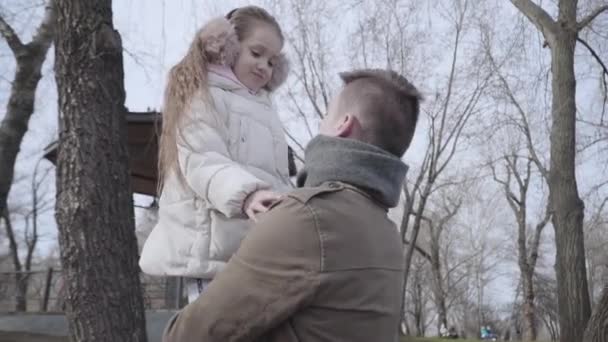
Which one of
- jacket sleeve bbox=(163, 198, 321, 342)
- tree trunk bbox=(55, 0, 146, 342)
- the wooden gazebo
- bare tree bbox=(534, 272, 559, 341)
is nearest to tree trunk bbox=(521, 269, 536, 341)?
bare tree bbox=(534, 272, 559, 341)

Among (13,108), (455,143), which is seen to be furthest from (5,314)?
(455,143)

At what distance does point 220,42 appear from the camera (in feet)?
7.22

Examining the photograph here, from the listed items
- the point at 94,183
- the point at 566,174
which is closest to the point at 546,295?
the point at 566,174

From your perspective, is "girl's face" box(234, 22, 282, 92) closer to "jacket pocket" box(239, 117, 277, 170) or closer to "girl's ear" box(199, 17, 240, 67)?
"girl's ear" box(199, 17, 240, 67)

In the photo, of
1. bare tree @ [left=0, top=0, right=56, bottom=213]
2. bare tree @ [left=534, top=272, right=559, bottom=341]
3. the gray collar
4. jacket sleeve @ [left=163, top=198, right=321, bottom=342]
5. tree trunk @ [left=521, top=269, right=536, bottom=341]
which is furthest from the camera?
bare tree @ [left=534, top=272, right=559, bottom=341]

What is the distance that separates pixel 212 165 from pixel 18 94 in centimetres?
847

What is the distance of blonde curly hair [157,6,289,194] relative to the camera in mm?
2074

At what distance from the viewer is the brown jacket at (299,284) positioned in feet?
4.62

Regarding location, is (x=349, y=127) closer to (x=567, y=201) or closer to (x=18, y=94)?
(x=567, y=201)

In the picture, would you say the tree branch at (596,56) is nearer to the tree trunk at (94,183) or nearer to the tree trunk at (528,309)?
the tree trunk at (94,183)

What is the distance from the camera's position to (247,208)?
178 cm

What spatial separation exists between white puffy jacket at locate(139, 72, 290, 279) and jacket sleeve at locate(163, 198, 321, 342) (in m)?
0.36

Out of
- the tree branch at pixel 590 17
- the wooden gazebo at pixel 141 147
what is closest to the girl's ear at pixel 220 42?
the wooden gazebo at pixel 141 147

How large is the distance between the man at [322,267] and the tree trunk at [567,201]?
7.82 m
